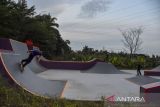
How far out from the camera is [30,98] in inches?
293

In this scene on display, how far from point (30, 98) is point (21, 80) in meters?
3.42

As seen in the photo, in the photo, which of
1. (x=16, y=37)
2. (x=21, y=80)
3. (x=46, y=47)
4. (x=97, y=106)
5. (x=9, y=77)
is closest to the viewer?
(x=97, y=106)

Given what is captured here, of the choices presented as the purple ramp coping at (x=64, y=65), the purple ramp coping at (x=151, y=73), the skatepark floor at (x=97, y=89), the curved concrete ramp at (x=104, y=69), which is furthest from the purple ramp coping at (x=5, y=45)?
the purple ramp coping at (x=151, y=73)

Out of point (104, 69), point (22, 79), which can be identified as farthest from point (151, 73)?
point (22, 79)

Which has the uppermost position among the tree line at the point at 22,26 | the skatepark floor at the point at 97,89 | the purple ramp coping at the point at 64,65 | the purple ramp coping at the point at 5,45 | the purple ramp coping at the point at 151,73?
the tree line at the point at 22,26

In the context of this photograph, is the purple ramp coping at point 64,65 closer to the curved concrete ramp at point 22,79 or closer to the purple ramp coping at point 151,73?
the purple ramp coping at point 151,73

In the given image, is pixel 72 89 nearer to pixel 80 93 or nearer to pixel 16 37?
pixel 80 93

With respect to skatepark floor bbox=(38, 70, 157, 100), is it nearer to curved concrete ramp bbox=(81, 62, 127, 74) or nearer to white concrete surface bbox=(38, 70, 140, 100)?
white concrete surface bbox=(38, 70, 140, 100)

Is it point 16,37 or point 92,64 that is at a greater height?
point 16,37

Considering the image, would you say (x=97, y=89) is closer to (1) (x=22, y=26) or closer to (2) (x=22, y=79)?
(2) (x=22, y=79)

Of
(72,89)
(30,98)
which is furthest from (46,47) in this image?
(30,98)

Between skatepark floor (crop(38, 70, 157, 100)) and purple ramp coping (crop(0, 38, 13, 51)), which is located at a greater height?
purple ramp coping (crop(0, 38, 13, 51))

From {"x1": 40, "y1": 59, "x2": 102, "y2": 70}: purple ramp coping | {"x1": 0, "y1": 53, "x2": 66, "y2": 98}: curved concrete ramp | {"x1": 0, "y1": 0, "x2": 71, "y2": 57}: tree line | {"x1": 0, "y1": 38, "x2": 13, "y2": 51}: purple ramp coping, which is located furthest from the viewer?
{"x1": 0, "y1": 0, "x2": 71, "y2": 57}: tree line

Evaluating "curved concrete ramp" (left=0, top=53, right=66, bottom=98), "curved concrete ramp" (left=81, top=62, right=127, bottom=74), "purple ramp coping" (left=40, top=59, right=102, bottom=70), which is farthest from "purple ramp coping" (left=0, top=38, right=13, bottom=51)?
"purple ramp coping" (left=40, top=59, right=102, bottom=70)
